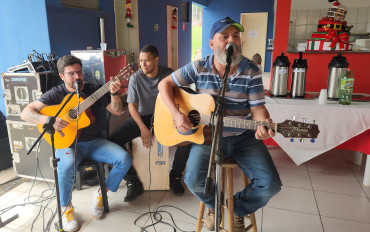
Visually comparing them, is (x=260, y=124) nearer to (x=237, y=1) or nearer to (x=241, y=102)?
(x=241, y=102)

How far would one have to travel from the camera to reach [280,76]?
244 cm

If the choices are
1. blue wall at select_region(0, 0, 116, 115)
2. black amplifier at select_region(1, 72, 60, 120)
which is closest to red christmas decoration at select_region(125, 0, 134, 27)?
blue wall at select_region(0, 0, 116, 115)

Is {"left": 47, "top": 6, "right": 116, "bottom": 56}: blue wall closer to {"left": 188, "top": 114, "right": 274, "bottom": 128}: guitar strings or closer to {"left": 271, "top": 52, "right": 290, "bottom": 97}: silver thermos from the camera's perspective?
{"left": 188, "top": 114, "right": 274, "bottom": 128}: guitar strings

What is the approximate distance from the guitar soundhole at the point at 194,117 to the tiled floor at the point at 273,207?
0.75m

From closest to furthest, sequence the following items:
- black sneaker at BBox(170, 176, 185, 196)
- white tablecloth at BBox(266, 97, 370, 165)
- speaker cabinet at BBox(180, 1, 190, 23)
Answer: white tablecloth at BBox(266, 97, 370, 165) < black sneaker at BBox(170, 176, 185, 196) < speaker cabinet at BBox(180, 1, 190, 23)

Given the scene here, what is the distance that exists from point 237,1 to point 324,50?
6.69 m

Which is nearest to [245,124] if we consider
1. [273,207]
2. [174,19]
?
[273,207]

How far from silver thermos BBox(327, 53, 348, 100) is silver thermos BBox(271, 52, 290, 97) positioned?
36cm

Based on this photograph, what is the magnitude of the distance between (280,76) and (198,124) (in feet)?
3.98

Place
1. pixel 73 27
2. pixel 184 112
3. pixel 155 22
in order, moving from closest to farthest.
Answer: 1. pixel 184 112
2. pixel 73 27
3. pixel 155 22

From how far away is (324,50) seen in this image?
274cm

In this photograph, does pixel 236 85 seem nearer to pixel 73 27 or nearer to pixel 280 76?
pixel 280 76

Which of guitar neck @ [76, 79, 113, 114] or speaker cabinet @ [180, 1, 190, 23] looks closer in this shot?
guitar neck @ [76, 79, 113, 114]

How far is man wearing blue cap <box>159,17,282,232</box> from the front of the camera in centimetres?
146
